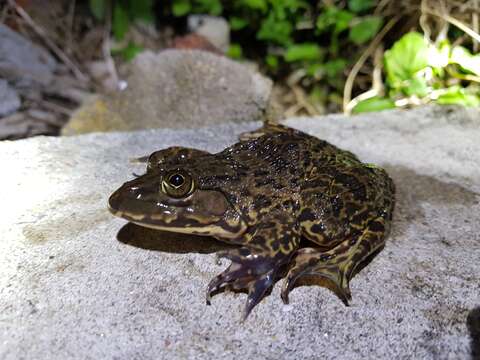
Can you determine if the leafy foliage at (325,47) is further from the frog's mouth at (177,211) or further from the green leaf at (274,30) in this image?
the frog's mouth at (177,211)

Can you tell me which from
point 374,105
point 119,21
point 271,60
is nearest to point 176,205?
point 374,105

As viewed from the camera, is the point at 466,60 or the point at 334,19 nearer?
the point at 466,60

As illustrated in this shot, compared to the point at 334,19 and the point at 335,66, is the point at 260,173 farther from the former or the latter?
the point at 335,66

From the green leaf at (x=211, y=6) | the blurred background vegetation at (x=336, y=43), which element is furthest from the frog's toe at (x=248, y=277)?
the green leaf at (x=211, y=6)

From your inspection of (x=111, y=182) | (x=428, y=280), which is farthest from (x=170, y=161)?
(x=428, y=280)

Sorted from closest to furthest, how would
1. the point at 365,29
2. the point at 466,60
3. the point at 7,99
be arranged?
the point at 7,99
the point at 466,60
the point at 365,29

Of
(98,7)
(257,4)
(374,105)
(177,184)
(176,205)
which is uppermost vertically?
(257,4)
